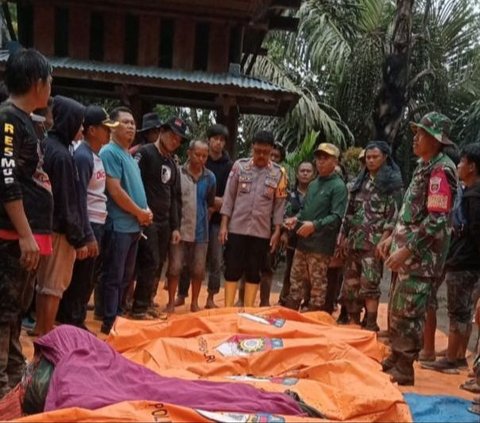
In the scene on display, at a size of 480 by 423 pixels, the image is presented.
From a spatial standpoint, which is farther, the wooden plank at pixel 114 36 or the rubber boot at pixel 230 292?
the wooden plank at pixel 114 36

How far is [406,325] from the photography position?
4.81m

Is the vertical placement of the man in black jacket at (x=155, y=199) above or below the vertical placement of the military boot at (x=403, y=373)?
above

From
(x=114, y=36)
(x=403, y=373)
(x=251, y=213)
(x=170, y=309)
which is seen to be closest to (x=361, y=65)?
(x=114, y=36)

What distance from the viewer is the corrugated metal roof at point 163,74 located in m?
9.62

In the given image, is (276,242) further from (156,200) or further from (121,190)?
(121,190)

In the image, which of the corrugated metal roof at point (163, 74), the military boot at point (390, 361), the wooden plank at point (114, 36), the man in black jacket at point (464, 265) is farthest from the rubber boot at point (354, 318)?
the wooden plank at point (114, 36)

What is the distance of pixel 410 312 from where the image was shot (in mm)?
4781

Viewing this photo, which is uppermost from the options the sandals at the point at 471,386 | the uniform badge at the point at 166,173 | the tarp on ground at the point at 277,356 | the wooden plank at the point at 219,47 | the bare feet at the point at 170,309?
the wooden plank at the point at 219,47

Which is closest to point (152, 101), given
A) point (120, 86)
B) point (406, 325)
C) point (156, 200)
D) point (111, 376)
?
point (120, 86)

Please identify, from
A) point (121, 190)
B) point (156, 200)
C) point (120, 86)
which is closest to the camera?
point (121, 190)

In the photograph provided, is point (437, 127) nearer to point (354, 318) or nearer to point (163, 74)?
point (354, 318)

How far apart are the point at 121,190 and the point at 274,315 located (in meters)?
1.85

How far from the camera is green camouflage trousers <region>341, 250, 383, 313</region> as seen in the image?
256 inches

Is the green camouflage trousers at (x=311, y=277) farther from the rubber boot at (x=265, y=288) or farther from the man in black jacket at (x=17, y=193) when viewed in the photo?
the man in black jacket at (x=17, y=193)
